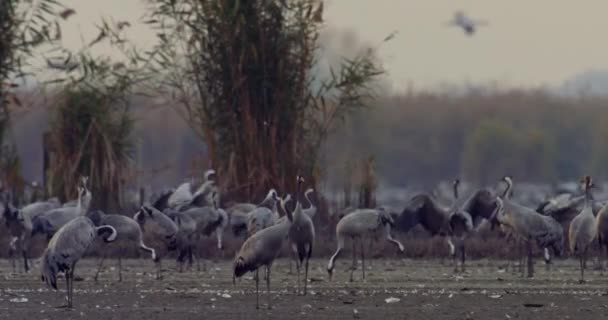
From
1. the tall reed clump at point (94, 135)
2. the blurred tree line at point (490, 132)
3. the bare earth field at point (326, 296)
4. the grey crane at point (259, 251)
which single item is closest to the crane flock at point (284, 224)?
the grey crane at point (259, 251)

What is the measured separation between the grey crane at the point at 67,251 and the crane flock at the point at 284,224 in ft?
0.04

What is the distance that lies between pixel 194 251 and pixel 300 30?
517cm

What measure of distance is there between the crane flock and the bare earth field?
0.31 m

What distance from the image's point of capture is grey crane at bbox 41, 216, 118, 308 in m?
14.6

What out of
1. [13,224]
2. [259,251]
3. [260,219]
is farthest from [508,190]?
[13,224]

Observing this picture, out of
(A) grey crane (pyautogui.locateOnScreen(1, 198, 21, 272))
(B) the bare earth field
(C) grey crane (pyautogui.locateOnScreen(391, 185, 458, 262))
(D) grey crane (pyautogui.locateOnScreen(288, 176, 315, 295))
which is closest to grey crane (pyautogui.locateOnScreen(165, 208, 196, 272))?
(B) the bare earth field

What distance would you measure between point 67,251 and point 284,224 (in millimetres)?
1945

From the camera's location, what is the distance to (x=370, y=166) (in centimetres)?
2516

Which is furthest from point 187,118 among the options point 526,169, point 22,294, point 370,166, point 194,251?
point 526,169

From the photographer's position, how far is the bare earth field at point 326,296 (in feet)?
45.7

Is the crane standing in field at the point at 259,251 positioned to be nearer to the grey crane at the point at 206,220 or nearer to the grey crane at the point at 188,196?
the grey crane at the point at 206,220

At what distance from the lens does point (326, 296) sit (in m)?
15.6

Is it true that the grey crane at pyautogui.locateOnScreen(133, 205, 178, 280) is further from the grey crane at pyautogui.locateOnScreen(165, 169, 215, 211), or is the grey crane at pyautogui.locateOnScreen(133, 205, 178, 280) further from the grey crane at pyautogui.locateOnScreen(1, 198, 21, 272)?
the grey crane at pyautogui.locateOnScreen(1, 198, 21, 272)

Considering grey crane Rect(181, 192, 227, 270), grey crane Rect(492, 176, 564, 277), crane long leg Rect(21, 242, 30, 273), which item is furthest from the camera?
grey crane Rect(181, 192, 227, 270)
